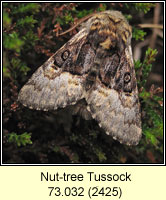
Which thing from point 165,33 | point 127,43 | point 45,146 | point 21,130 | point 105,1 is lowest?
point 45,146

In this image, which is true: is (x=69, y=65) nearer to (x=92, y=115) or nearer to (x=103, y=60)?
(x=103, y=60)

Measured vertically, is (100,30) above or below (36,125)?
above

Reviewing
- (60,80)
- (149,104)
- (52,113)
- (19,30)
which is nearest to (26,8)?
(19,30)

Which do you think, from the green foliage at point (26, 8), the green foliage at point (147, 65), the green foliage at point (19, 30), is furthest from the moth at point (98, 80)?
the green foliage at point (26, 8)

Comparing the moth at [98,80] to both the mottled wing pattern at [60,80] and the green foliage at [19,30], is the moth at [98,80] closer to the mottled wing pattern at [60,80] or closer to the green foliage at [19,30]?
the mottled wing pattern at [60,80]

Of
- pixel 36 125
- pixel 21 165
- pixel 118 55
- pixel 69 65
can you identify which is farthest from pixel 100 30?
pixel 21 165

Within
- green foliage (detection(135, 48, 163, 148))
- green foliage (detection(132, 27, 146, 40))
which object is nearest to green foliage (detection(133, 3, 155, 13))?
green foliage (detection(132, 27, 146, 40))
